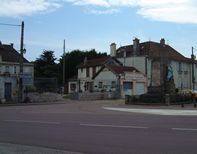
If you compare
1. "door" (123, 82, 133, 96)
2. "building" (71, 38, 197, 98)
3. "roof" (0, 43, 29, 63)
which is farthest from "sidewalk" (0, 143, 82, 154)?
"roof" (0, 43, 29, 63)

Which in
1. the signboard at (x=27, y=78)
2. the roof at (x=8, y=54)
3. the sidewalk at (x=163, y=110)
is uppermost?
the roof at (x=8, y=54)

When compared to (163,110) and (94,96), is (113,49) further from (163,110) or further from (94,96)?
(163,110)

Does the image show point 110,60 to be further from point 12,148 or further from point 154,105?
point 12,148

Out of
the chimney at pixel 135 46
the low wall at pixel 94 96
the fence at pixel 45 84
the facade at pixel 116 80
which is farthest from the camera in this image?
the chimney at pixel 135 46

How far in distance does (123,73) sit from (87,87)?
35.1 feet

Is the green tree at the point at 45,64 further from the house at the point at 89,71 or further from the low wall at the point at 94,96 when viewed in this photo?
the low wall at the point at 94,96

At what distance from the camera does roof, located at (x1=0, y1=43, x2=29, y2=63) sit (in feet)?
248

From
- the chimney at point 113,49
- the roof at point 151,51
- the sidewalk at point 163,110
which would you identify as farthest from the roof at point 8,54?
the sidewalk at point 163,110

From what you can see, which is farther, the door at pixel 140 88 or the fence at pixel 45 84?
the door at pixel 140 88

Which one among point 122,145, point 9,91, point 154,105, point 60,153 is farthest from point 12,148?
point 9,91

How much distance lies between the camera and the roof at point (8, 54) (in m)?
75.5

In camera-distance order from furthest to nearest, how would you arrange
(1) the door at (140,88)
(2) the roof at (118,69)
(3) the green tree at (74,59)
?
1. (3) the green tree at (74,59)
2. (1) the door at (140,88)
3. (2) the roof at (118,69)

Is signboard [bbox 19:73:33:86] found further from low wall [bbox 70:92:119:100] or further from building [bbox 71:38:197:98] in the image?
building [bbox 71:38:197:98]

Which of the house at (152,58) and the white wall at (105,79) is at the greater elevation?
the house at (152,58)
